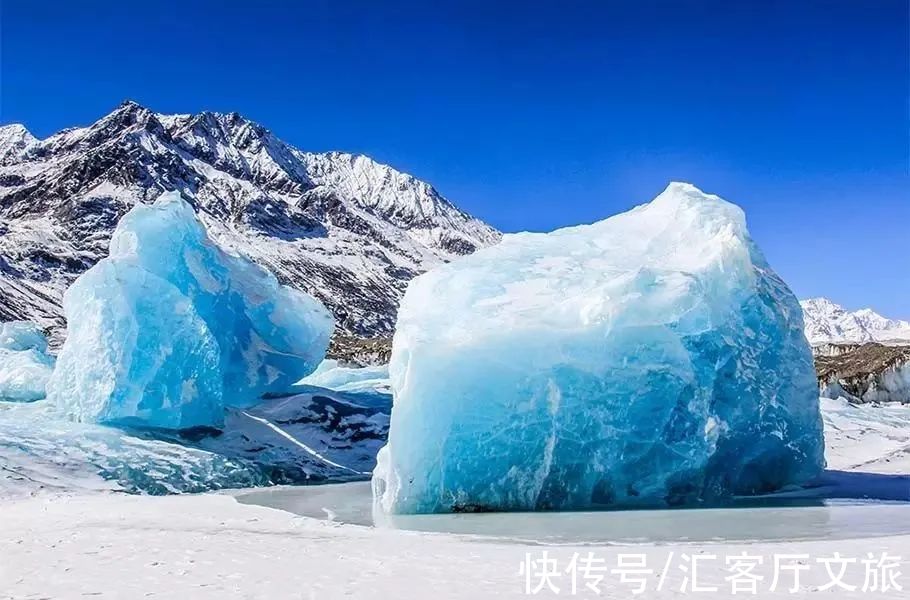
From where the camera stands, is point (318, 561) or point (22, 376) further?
point (22, 376)

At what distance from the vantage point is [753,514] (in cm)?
1204

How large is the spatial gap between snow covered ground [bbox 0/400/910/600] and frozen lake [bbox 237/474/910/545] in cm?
15

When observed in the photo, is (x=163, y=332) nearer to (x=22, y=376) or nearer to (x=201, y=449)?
(x=201, y=449)

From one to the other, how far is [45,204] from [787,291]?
188 m

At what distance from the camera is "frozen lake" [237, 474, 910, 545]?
995 centimetres

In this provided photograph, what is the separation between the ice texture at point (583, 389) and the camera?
13453 millimetres

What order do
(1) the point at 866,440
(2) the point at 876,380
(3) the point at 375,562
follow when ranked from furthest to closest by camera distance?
(2) the point at 876,380 < (1) the point at 866,440 < (3) the point at 375,562

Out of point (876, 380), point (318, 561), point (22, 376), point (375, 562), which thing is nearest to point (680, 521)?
point (375, 562)

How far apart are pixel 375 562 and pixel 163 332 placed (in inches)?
521

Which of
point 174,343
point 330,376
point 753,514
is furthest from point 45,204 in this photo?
point 753,514

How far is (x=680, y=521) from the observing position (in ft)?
37.7

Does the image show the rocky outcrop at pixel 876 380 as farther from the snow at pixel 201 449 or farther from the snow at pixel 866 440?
the snow at pixel 201 449

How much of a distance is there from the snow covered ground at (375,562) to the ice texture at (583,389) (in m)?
1.78

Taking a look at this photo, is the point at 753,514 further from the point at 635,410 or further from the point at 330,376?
the point at 330,376
